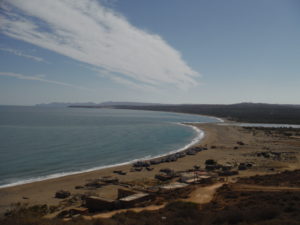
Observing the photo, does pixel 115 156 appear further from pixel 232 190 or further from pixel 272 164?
pixel 232 190

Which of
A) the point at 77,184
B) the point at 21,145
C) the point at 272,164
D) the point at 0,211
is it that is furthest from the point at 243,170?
the point at 21,145

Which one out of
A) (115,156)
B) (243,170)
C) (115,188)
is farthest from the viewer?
(115,156)

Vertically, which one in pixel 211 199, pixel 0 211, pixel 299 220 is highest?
pixel 299 220

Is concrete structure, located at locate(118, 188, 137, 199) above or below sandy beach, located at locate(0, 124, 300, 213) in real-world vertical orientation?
above

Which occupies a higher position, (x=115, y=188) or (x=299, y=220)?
(x=299, y=220)

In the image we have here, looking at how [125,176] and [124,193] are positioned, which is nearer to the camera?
[124,193]

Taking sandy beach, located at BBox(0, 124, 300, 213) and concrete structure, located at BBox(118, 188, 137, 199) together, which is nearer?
concrete structure, located at BBox(118, 188, 137, 199)

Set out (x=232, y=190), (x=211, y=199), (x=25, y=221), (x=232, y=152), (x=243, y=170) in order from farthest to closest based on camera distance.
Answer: (x=232, y=152), (x=243, y=170), (x=232, y=190), (x=211, y=199), (x=25, y=221)

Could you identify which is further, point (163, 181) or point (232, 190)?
point (163, 181)

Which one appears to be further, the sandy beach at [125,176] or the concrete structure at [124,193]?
the sandy beach at [125,176]

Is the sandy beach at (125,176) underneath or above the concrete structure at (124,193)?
underneath

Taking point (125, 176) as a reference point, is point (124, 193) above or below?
above
